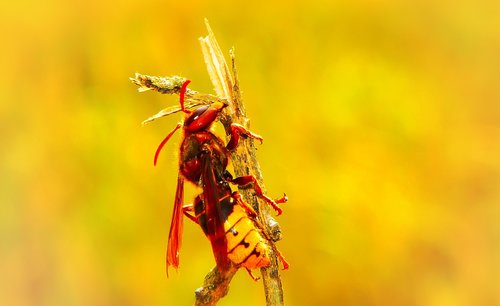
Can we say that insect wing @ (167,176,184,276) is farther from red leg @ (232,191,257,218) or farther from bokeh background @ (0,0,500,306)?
bokeh background @ (0,0,500,306)

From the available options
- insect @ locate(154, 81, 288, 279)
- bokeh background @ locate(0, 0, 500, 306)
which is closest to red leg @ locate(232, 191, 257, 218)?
insect @ locate(154, 81, 288, 279)

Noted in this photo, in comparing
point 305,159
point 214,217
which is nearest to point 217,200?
point 214,217

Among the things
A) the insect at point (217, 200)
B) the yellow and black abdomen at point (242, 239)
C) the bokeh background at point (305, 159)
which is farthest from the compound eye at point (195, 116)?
the bokeh background at point (305, 159)

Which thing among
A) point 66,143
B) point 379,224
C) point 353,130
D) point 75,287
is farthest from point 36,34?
point 379,224

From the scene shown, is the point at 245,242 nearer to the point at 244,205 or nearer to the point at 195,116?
the point at 244,205

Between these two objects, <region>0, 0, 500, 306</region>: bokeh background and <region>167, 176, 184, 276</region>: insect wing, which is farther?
<region>0, 0, 500, 306</region>: bokeh background

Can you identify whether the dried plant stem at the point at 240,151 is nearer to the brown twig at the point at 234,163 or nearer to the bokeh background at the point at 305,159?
the brown twig at the point at 234,163
